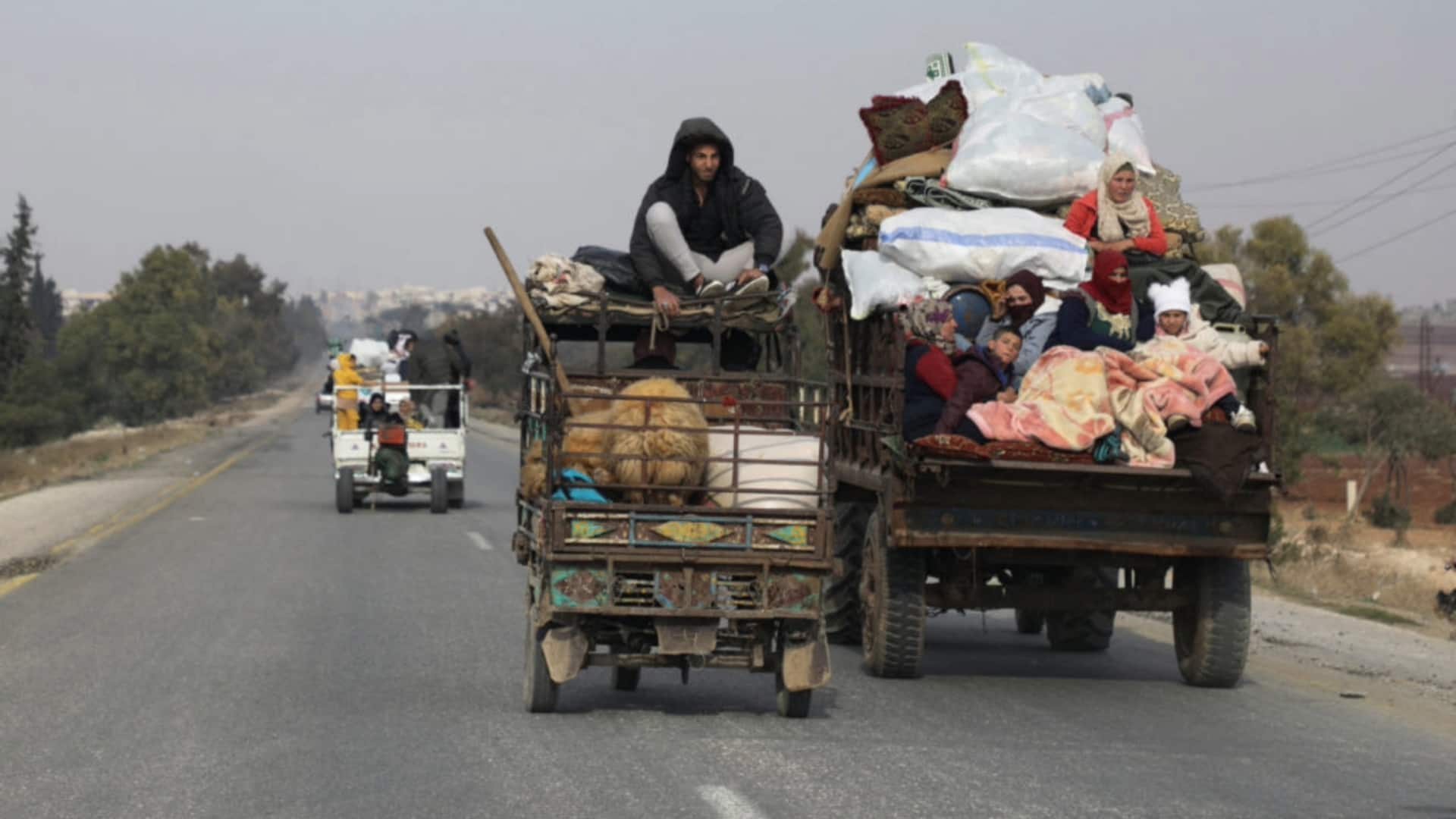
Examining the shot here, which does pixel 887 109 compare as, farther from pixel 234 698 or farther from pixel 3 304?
pixel 3 304

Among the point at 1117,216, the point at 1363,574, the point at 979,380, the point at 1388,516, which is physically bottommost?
the point at 1388,516

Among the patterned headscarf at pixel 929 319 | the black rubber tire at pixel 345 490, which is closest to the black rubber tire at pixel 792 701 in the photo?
the patterned headscarf at pixel 929 319

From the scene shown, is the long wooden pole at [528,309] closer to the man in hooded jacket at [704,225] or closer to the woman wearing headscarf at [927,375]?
the man in hooded jacket at [704,225]

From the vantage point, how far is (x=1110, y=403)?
11180mm

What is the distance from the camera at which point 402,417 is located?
27875 millimetres

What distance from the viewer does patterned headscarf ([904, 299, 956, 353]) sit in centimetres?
1155

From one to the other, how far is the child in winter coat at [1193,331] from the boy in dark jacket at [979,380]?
918 mm

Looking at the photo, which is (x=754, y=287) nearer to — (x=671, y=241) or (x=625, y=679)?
(x=671, y=241)

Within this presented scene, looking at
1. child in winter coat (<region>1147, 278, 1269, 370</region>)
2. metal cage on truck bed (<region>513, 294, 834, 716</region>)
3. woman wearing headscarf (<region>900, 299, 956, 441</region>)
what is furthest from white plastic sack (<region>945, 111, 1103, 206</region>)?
metal cage on truck bed (<region>513, 294, 834, 716</region>)

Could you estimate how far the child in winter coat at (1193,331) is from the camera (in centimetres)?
1159

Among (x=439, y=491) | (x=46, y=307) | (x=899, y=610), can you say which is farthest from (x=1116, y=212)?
(x=46, y=307)

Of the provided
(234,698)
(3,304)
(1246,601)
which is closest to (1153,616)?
(1246,601)

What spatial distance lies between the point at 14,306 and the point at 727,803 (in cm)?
8902

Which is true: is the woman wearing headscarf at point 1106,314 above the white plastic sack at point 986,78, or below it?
below
